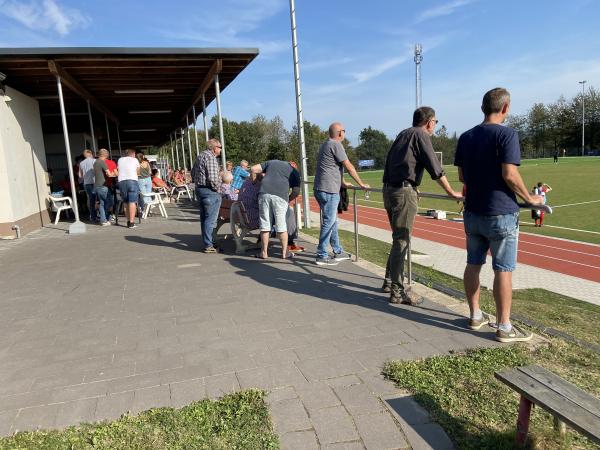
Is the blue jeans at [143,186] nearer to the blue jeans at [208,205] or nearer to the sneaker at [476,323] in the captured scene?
the blue jeans at [208,205]

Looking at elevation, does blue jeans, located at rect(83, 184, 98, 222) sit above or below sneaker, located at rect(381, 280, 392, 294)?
above

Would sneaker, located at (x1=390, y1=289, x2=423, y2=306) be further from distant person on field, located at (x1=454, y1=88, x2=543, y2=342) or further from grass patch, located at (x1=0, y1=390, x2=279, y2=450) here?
grass patch, located at (x1=0, y1=390, x2=279, y2=450)

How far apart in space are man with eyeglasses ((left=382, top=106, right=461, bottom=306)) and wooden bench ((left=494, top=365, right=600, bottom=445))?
188 centimetres

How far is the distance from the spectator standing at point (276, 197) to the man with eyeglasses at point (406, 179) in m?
1.94

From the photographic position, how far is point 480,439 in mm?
2135

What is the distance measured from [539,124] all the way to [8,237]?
306ft

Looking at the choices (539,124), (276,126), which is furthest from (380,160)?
(539,124)

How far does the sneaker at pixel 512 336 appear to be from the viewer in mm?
3158

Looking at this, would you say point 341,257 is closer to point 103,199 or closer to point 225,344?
point 225,344

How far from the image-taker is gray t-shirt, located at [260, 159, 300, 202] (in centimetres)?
581

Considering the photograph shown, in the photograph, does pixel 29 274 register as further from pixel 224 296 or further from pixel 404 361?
pixel 404 361

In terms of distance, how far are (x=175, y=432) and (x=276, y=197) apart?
3837mm

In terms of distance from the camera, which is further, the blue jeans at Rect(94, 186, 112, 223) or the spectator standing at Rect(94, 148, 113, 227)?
the blue jeans at Rect(94, 186, 112, 223)

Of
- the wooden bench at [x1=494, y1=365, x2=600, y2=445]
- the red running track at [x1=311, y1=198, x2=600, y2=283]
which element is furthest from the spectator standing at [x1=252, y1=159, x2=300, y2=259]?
the red running track at [x1=311, y1=198, x2=600, y2=283]
